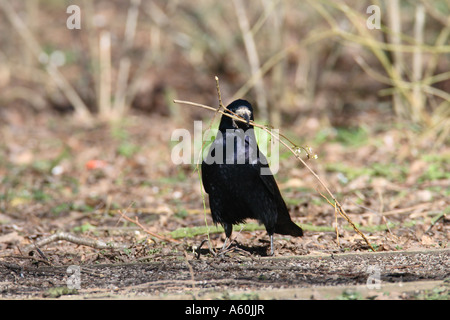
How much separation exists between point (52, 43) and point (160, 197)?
9.69 meters

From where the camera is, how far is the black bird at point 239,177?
408cm

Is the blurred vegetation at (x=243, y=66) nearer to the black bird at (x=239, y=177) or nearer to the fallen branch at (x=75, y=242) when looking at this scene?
the black bird at (x=239, y=177)

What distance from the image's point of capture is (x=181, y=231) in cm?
468

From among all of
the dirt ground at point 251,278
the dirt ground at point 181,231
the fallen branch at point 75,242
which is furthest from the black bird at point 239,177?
the fallen branch at point 75,242

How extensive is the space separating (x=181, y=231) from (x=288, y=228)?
856 millimetres

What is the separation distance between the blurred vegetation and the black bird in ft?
7.72

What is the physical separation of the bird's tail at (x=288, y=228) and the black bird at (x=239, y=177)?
0.07 metres

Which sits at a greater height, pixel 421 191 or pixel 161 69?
pixel 161 69

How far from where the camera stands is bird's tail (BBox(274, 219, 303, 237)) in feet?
14.2

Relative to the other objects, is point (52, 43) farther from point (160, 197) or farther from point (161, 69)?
point (160, 197)

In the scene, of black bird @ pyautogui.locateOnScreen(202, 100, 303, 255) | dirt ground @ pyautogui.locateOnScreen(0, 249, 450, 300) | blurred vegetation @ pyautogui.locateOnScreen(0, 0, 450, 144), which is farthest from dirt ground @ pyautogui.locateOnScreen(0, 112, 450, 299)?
blurred vegetation @ pyautogui.locateOnScreen(0, 0, 450, 144)

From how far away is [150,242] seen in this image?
4469mm

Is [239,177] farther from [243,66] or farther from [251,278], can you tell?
[243,66]
